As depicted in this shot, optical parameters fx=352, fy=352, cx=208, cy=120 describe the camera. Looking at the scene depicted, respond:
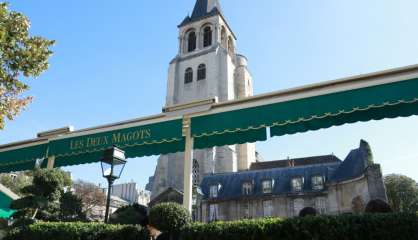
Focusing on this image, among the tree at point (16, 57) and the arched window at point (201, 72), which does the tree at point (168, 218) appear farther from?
the arched window at point (201, 72)

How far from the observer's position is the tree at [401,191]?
40072 mm

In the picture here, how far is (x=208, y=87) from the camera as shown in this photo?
137 feet

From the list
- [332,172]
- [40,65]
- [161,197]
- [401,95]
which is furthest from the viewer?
[161,197]

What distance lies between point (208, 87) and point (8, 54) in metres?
33.1

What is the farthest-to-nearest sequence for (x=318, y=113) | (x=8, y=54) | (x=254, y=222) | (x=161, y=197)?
(x=161, y=197) < (x=8, y=54) < (x=318, y=113) < (x=254, y=222)

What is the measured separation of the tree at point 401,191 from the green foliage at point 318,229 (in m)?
40.7

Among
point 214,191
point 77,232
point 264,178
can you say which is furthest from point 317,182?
point 77,232

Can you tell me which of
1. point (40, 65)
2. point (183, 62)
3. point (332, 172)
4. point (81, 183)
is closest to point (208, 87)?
point (183, 62)

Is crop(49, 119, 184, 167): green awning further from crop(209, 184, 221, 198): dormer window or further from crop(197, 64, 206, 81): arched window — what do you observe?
crop(197, 64, 206, 81): arched window

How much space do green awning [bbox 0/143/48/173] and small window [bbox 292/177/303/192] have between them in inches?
1020

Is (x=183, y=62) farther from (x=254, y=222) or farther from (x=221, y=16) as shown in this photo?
(x=254, y=222)

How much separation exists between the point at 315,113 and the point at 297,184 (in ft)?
88.0

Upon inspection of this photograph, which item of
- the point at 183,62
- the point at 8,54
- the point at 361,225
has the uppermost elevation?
the point at 183,62

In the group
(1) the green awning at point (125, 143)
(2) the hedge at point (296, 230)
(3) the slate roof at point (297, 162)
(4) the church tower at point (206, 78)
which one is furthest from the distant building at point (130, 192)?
(2) the hedge at point (296, 230)
